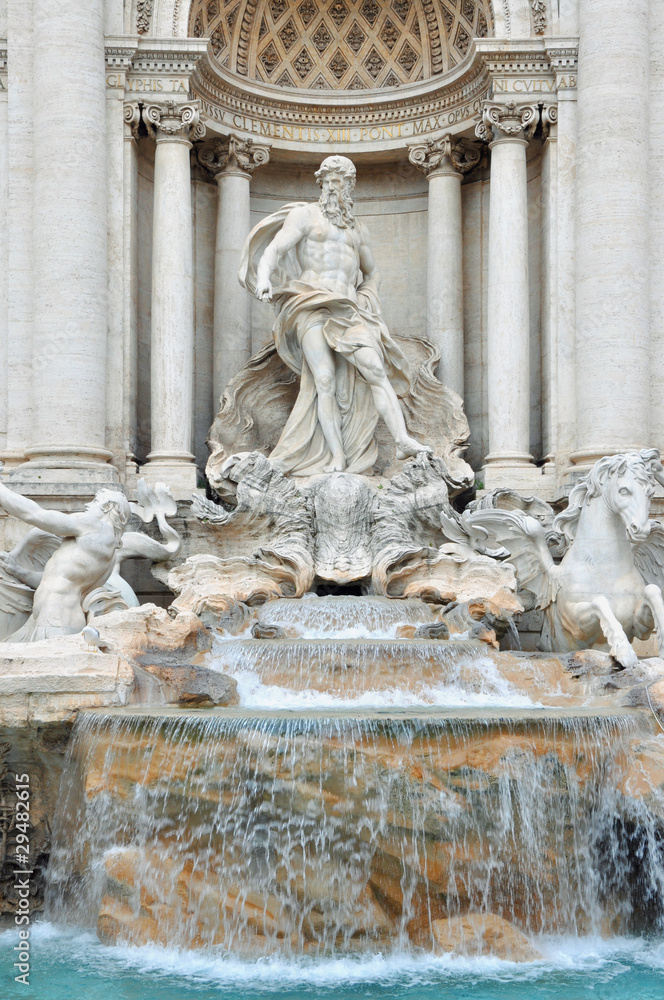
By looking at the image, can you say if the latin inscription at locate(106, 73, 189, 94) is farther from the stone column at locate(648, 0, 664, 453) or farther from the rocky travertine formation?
the stone column at locate(648, 0, 664, 453)

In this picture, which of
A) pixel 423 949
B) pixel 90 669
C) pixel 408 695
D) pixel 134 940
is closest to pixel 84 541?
pixel 90 669

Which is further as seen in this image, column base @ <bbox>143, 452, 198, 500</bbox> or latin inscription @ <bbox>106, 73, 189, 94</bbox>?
latin inscription @ <bbox>106, 73, 189, 94</bbox>

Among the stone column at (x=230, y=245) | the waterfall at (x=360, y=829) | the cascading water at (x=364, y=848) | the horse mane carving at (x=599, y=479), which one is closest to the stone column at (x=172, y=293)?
the stone column at (x=230, y=245)

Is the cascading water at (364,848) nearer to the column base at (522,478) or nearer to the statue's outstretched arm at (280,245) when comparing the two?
the column base at (522,478)

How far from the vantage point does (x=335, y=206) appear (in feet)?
44.6

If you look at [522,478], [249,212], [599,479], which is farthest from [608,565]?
[249,212]

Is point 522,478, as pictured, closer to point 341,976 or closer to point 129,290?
point 129,290

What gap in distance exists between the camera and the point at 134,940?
7414 mm

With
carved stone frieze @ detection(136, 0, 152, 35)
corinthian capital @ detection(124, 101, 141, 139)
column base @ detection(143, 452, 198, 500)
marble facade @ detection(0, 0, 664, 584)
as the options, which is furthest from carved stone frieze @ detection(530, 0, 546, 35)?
column base @ detection(143, 452, 198, 500)

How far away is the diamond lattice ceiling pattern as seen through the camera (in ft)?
49.1

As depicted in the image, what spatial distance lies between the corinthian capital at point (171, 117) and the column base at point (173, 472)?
11.7 feet

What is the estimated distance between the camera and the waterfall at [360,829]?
7.29 m

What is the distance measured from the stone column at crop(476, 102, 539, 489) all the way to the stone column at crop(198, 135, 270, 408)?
2920 mm

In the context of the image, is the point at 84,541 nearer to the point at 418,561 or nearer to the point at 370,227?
the point at 418,561
